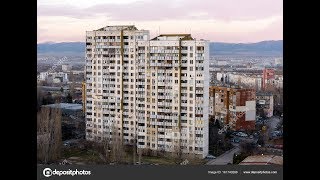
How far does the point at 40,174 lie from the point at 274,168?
1.83 metres

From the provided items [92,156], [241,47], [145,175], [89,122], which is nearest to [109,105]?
[89,122]

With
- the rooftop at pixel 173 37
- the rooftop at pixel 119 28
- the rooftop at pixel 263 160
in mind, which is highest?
the rooftop at pixel 119 28

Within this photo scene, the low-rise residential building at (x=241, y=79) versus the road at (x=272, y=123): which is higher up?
the low-rise residential building at (x=241, y=79)

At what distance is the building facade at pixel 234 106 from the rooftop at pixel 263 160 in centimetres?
28

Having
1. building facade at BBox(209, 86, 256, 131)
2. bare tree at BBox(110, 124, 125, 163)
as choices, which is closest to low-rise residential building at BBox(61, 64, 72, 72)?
bare tree at BBox(110, 124, 125, 163)

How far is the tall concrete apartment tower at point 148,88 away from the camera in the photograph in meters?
4.31

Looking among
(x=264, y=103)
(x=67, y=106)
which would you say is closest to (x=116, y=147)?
(x=67, y=106)

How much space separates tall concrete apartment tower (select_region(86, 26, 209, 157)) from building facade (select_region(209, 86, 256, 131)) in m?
0.09

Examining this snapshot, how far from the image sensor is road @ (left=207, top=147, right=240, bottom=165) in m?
4.06

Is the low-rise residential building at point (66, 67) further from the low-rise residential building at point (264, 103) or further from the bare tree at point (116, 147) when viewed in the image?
the low-rise residential building at point (264, 103)

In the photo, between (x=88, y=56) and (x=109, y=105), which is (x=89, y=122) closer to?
(x=109, y=105)

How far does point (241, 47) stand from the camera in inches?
167

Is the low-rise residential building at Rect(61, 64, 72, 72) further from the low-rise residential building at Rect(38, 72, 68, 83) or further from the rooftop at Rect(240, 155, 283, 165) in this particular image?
the rooftop at Rect(240, 155, 283, 165)

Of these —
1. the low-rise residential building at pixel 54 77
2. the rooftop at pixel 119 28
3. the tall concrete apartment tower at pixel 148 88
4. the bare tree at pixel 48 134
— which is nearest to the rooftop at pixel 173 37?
the tall concrete apartment tower at pixel 148 88
